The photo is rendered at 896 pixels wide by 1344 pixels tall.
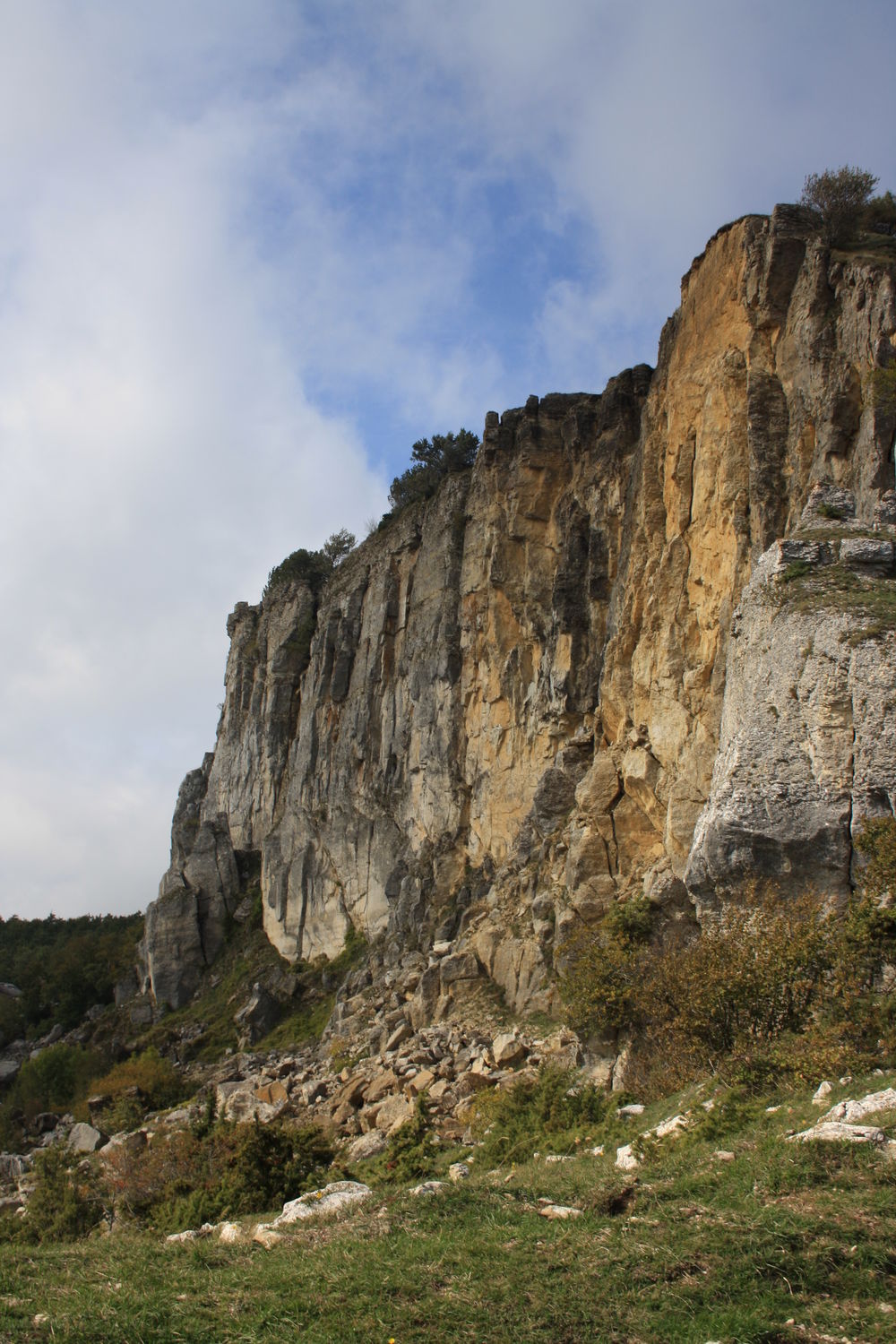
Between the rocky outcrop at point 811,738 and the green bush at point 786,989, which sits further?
the rocky outcrop at point 811,738

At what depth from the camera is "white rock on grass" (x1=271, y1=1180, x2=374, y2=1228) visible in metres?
10.7

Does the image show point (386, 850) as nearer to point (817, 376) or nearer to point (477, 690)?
point (477, 690)

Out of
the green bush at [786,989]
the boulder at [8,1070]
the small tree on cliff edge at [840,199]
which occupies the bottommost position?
the boulder at [8,1070]

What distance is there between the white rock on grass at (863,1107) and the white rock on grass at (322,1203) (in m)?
5.43

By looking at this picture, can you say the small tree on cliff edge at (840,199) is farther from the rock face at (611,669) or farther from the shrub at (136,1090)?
the shrub at (136,1090)

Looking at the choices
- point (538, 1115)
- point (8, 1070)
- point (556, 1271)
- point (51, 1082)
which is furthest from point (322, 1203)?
point (8, 1070)

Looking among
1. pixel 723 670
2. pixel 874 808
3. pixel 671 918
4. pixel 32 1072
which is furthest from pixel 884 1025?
pixel 32 1072

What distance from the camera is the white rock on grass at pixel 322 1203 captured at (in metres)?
10.7

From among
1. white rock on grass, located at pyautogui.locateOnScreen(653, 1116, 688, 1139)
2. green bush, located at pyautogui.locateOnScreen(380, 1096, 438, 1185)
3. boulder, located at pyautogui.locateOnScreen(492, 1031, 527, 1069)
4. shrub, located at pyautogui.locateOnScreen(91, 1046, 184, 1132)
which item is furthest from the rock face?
shrub, located at pyautogui.locateOnScreen(91, 1046, 184, 1132)

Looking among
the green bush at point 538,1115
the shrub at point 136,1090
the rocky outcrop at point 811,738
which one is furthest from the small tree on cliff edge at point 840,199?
the shrub at point 136,1090

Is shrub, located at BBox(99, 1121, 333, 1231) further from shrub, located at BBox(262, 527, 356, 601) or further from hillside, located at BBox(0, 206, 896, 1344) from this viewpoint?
shrub, located at BBox(262, 527, 356, 601)

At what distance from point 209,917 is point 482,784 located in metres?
25.4

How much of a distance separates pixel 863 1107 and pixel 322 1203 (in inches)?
247

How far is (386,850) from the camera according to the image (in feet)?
145
